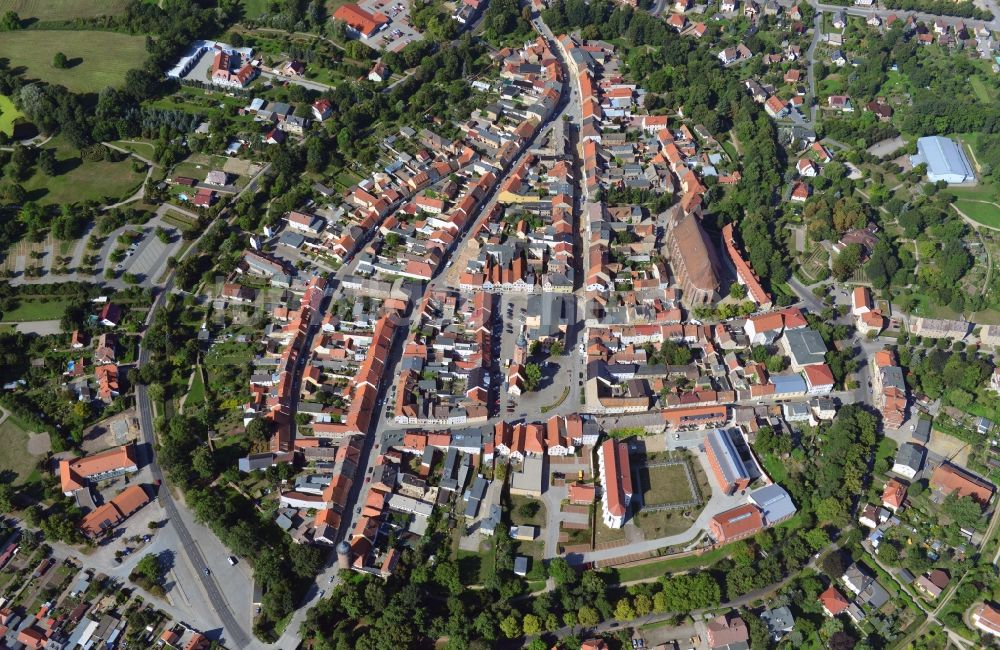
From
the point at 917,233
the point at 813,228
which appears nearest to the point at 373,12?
the point at 813,228

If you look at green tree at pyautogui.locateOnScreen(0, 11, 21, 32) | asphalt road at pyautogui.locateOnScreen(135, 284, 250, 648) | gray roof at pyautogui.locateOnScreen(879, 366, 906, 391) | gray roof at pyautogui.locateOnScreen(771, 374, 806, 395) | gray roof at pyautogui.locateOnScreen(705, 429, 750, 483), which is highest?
Result: green tree at pyautogui.locateOnScreen(0, 11, 21, 32)

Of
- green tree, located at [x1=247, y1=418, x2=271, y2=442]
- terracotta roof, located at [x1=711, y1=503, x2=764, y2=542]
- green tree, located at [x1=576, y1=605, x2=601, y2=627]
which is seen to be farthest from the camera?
green tree, located at [x1=247, y1=418, x2=271, y2=442]

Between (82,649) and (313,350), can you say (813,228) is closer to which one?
(313,350)

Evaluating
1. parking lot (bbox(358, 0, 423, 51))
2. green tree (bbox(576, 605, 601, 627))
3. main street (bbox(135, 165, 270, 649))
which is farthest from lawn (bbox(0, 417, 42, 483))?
parking lot (bbox(358, 0, 423, 51))

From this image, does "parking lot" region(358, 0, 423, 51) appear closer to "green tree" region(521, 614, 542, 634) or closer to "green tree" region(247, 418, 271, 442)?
"green tree" region(247, 418, 271, 442)

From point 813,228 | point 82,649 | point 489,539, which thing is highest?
point 813,228

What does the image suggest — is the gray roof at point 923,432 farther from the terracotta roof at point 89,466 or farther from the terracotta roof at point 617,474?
the terracotta roof at point 89,466
